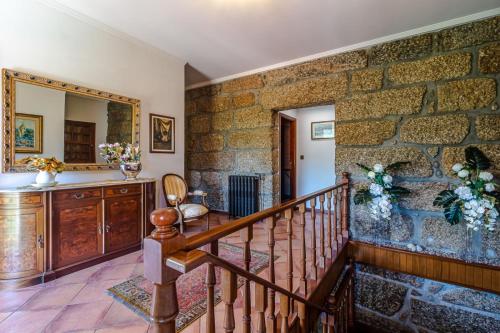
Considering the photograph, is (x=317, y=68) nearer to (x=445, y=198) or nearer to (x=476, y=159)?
(x=476, y=159)

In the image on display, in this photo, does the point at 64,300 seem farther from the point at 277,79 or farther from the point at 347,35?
the point at 347,35

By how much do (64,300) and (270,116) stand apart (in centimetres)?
320

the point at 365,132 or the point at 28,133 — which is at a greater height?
the point at 365,132

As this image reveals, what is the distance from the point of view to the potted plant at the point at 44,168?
6.75ft

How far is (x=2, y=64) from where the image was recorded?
2.01 meters

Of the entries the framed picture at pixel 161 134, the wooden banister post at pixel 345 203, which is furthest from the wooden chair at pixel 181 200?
the wooden banister post at pixel 345 203

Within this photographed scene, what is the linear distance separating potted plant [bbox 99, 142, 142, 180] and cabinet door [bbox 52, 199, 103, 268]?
489mm

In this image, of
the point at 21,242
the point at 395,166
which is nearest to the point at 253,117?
the point at 395,166

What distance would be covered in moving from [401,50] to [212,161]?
3.23 m

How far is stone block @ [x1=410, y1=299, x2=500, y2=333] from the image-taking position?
2.31 meters

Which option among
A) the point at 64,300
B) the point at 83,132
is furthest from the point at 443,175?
the point at 83,132

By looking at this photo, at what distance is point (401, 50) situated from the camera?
2770 mm

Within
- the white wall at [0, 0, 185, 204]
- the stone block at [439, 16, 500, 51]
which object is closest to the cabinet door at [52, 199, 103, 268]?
the white wall at [0, 0, 185, 204]

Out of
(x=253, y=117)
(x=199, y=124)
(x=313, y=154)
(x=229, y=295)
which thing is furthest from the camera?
(x=313, y=154)
